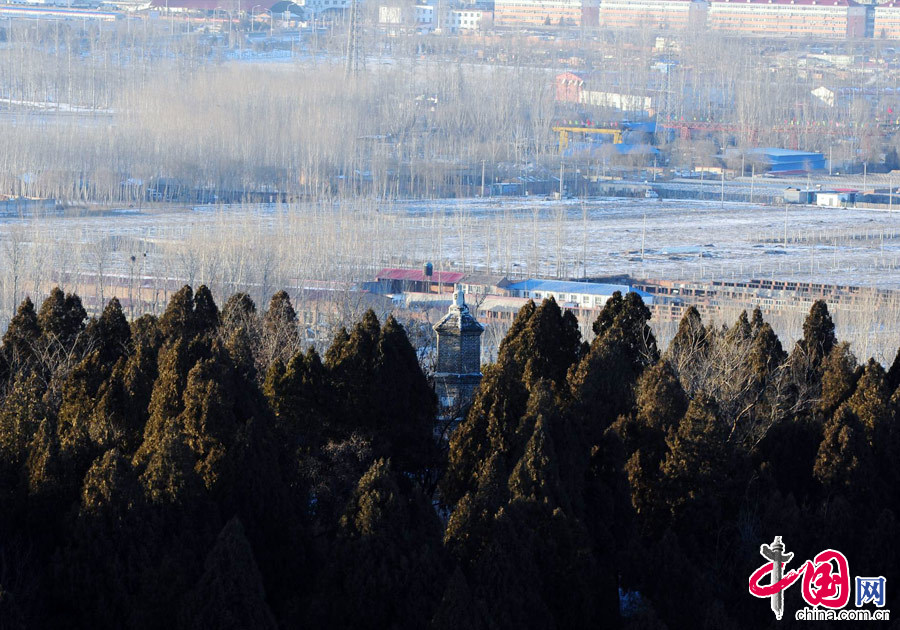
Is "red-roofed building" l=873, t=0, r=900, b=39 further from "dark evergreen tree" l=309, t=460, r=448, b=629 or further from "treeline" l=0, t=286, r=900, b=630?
"dark evergreen tree" l=309, t=460, r=448, b=629

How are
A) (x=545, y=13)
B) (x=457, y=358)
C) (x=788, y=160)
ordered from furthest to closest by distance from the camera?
(x=545, y=13) < (x=788, y=160) < (x=457, y=358)

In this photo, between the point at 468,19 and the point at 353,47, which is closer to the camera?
the point at 353,47

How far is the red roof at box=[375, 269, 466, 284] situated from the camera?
101 feet

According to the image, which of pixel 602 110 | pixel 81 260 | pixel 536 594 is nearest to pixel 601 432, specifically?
pixel 536 594

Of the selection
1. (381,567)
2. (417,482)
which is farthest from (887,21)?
(381,567)

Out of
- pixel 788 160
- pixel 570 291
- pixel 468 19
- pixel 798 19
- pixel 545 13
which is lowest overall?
pixel 570 291

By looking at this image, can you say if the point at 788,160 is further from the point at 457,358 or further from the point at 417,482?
the point at 417,482

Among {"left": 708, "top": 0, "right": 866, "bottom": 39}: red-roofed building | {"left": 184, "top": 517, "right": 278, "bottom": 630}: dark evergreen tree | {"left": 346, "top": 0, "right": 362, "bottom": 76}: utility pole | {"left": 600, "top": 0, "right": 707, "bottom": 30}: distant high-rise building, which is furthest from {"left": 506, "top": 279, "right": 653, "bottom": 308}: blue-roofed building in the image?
{"left": 708, "top": 0, "right": 866, "bottom": 39}: red-roofed building

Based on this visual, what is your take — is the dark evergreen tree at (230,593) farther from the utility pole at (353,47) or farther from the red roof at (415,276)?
the utility pole at (353,47)

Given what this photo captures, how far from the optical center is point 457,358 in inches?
666

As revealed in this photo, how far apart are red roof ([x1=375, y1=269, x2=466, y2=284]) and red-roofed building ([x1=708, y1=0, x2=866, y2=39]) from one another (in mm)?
53621

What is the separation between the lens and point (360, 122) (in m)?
52.9

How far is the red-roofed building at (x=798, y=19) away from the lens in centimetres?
8288

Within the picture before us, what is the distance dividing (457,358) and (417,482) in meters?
2.55
